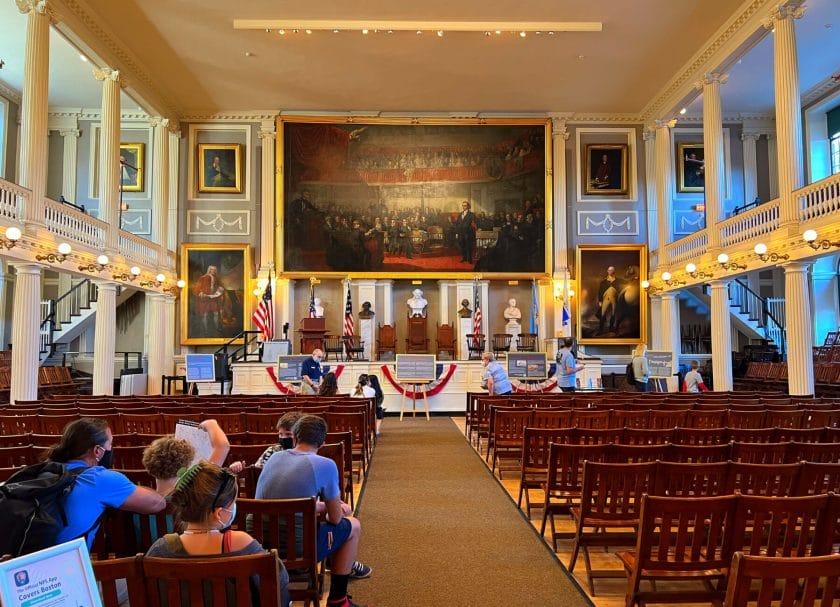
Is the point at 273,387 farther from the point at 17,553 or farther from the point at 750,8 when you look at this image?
the point at 750,8

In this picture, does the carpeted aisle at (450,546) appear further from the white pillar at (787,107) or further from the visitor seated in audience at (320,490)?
the white pillar at (787,107)

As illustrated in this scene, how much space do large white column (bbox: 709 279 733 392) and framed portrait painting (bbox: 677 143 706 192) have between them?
648 centimetres

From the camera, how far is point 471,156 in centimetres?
2025

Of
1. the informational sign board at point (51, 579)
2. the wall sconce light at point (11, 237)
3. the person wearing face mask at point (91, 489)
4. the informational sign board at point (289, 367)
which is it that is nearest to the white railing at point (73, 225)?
the wall sconce light at point (11, 237)

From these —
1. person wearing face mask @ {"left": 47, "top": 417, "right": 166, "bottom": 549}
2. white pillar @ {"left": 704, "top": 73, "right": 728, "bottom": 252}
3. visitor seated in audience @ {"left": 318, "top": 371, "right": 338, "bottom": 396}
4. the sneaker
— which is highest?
white pillar @ {"left": 704, "top": 73, "right": 728, "bottom": 252}

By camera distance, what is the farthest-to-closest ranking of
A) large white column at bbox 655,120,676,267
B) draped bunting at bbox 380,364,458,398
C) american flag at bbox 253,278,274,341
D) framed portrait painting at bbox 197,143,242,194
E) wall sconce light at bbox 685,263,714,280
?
framed portrait painting at bbox 197,143,242,194 → large white column at bbox 655,120,676,267 → american flag at bbox 253,278,274,341 → wall sconce light at bbox 685,263,714,280 → draped bunting at bbox 380,364,458,398

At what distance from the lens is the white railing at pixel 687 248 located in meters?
16.4

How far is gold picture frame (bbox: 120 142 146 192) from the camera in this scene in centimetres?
1997

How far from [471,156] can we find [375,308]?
6171mm

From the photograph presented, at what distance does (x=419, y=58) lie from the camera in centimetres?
1680

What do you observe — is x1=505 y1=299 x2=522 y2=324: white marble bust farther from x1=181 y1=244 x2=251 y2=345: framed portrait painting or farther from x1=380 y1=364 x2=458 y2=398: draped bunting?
x1=181 y1=244 x2=251 y2=345: framed portrait painting

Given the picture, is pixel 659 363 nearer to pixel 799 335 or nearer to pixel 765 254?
pixel 799 335

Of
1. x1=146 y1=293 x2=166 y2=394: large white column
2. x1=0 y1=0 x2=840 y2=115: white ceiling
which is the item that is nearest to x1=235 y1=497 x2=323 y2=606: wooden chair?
x1=0 y1=0 x2=840 y2=115: white ceiling

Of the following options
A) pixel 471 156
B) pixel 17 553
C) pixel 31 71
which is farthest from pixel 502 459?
pixel 471 156
